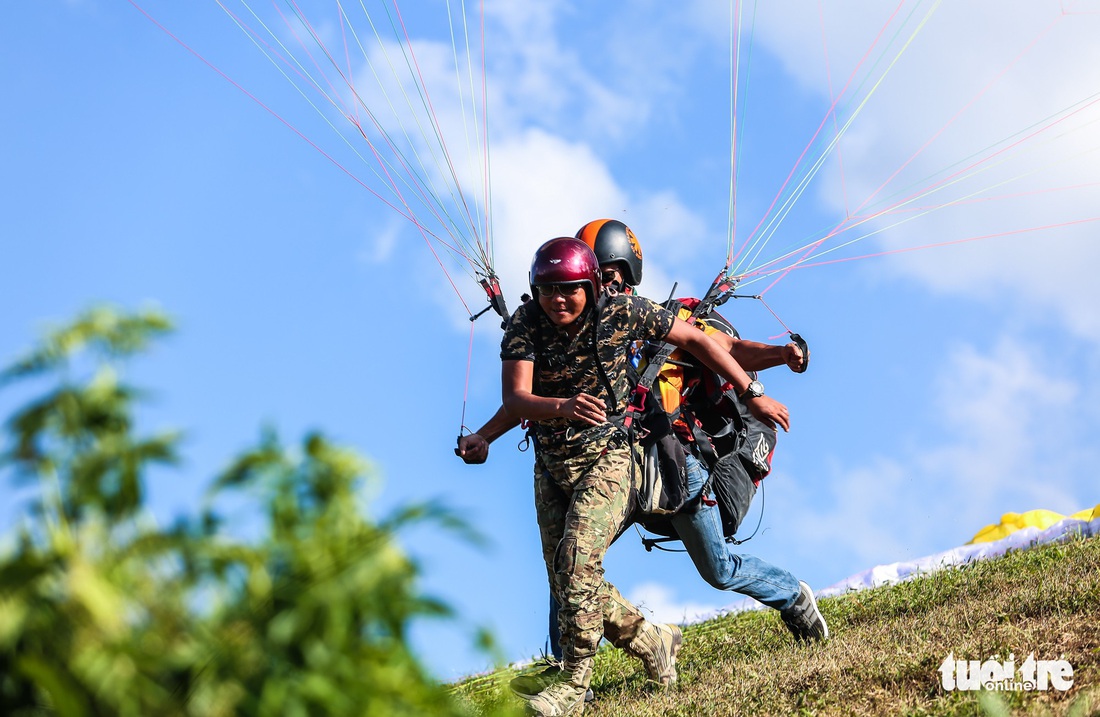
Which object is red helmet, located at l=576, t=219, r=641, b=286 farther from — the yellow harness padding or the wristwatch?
the wristwatch

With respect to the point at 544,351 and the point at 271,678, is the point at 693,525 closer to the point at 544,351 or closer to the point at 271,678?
the point at 544,351

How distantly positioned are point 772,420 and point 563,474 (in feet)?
4.06

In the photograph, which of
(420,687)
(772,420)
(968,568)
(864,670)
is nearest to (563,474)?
(772,420)

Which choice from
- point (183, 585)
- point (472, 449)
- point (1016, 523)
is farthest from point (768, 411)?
point (1016, 523)


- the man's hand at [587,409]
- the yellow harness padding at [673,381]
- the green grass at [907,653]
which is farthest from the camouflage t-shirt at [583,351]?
the green grass at [907,653]

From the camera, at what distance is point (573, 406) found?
5.83 m

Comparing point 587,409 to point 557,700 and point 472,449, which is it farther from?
point 557,700

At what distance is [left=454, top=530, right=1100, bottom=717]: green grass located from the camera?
5.06 meters

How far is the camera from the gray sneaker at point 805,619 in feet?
23.2

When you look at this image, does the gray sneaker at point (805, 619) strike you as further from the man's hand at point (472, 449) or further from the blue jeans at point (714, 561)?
the man's hand at point (472, 449)

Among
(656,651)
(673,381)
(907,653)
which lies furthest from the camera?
(673,381)

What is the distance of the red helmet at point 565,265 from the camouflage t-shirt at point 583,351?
180mm

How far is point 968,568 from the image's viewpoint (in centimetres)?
849

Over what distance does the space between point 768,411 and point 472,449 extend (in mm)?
1693
